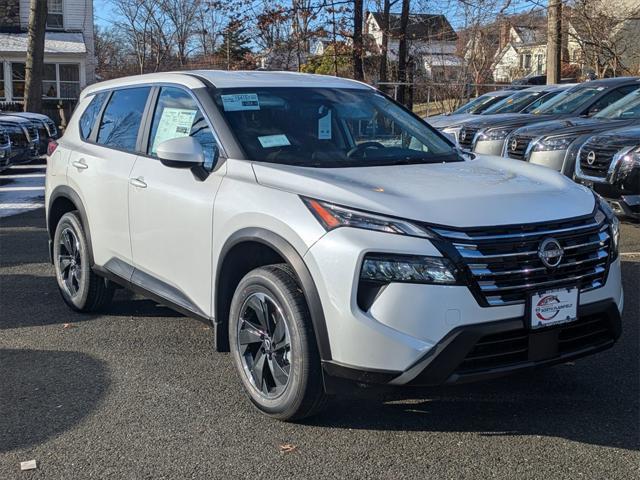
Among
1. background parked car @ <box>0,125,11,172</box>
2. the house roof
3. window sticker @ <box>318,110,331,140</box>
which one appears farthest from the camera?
the house roof

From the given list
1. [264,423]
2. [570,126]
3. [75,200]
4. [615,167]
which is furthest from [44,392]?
[570,126]

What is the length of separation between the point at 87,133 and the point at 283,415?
3111 mm

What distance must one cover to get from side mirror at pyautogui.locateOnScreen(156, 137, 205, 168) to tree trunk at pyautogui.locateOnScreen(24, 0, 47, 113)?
1864 centimetres

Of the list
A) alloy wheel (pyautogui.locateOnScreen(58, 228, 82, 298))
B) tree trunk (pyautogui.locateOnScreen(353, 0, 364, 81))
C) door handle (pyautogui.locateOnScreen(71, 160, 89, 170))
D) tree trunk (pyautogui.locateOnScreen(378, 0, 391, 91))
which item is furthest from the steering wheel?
tree trunk (pyautogui.locateOnScreen(378, 0, 391, 91))

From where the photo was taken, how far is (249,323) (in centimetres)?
394

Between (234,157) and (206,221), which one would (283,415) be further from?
(234,157)

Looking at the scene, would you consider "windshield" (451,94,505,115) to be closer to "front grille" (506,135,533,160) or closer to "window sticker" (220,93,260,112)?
"front grille" (506,135,533,160)

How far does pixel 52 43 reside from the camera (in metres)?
34.0

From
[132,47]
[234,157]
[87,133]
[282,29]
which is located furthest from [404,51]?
[132,47]

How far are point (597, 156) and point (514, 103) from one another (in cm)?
601

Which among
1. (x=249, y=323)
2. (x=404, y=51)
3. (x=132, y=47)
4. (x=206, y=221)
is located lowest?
(x=249, y=323)

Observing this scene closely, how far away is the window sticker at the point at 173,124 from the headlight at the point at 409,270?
182 centimetres

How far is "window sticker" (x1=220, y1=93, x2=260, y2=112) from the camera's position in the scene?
443 cm

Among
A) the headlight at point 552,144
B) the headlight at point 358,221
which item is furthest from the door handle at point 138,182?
the headlight at point 552,144
